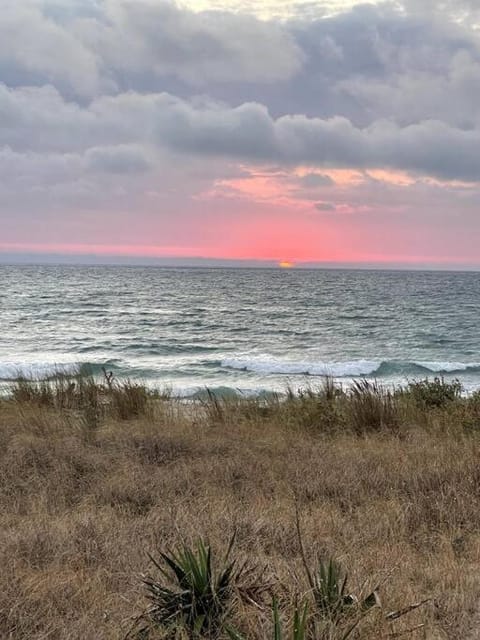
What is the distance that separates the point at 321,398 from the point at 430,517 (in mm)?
5238

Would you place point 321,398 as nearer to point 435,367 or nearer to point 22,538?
point 22,538

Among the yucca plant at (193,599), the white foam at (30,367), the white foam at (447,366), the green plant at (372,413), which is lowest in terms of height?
the white foam at (30,367)

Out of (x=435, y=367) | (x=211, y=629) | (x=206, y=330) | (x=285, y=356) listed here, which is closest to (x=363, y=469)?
(x=211, y=629)

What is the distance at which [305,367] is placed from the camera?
22000mm

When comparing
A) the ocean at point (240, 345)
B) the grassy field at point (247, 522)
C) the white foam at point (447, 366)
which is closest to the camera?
the grassy field at point (247, 522)

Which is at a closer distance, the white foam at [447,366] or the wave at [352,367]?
the wave at [352,367]

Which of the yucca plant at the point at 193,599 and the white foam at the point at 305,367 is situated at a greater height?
the yucca plant at the point at 193,599

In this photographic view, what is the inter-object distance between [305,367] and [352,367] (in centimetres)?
187

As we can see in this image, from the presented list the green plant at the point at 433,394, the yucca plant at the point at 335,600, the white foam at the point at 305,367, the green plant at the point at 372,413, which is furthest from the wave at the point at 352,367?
the yucca plant at the point at 335,600

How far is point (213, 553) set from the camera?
3.90 m

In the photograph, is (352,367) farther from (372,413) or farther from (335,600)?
(335,600)

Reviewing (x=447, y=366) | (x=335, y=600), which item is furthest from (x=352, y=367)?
(x=335, y=600)

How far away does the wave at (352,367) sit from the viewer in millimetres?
21391

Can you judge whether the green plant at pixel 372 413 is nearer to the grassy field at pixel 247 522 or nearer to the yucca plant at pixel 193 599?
the grassy field at pixel 247 522
